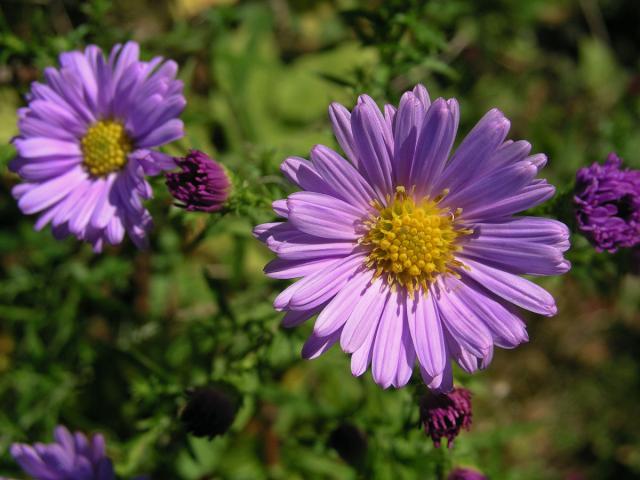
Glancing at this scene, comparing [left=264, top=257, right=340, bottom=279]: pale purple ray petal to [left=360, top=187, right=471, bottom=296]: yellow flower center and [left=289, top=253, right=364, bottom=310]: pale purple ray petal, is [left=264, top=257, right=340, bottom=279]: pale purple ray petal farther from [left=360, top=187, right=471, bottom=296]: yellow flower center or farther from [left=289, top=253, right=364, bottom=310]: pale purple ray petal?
[left=360, top=187, right=471, bottom=296]: yellow flower center

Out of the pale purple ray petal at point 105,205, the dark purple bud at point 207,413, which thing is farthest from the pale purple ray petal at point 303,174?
the dark purple bud at point 207,413

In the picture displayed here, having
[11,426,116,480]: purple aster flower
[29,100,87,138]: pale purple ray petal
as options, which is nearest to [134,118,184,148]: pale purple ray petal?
[29,100,87,138]: pale purple ray petal

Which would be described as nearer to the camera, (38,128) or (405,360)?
(405,360)

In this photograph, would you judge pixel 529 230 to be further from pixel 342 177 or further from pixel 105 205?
pixel 105 205

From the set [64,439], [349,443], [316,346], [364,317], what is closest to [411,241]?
[364,317]

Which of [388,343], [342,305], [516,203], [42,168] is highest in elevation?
[516,203]

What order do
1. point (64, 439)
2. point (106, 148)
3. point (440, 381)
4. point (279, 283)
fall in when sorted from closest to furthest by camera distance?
point (440, 381)
point (106, 148)
point (64, 439)
point (279, 283)

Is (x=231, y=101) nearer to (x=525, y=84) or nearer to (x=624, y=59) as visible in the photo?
(x=525, y=84)

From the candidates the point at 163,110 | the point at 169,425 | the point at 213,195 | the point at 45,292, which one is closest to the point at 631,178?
the point at 213,195
